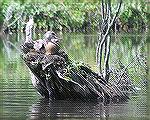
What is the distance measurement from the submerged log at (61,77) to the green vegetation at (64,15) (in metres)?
40.7

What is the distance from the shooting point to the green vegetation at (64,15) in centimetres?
5791

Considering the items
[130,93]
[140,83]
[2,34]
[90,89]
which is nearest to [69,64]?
[90,89]

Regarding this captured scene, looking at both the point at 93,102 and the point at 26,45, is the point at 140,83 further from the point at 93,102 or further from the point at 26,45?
the point at 26,45

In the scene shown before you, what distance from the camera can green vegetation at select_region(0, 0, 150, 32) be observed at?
2280 inches

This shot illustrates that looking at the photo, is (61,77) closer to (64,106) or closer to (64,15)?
(64,106)

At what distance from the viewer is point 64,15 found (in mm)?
58312

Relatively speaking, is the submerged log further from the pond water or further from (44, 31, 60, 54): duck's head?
the pond water

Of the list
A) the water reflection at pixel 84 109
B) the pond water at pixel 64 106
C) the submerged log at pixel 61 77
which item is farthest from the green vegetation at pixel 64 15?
the water reflection at pixel 84 109

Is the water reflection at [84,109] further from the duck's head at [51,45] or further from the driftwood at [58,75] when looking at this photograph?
the duck's head at [51,45]

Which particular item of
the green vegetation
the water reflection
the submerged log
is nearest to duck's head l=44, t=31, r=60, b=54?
the submerged log

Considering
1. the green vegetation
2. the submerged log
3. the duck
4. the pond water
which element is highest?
the duck

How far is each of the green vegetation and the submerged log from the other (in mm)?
40724

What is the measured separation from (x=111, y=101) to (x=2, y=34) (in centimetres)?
4197

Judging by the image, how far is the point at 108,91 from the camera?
16.0 m
